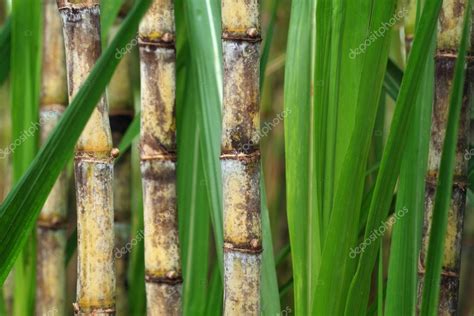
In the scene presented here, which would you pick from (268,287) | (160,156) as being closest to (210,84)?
(160,156)

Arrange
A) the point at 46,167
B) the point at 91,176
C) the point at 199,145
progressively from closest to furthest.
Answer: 1. the point at 46,167
2. the point at 91,176
3. the point at 199,145

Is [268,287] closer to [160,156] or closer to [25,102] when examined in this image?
[160,156]

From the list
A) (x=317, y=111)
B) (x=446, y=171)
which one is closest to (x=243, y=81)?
(x=317, y=111)

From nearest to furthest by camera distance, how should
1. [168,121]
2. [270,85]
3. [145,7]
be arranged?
[145,7] < [168,121] < [270,85]

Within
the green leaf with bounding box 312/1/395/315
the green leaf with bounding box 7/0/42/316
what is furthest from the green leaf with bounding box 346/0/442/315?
the green leaf with bounding box 7/0/42/316

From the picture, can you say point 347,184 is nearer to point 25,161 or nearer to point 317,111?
point 317,111

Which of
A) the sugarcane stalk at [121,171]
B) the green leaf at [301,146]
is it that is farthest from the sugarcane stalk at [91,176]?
the sugarcane stalk at [121,171]
